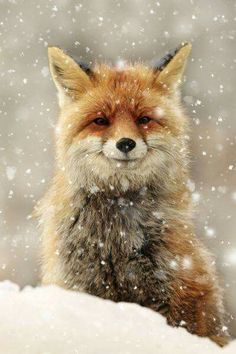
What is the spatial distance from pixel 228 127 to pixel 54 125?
100 cm

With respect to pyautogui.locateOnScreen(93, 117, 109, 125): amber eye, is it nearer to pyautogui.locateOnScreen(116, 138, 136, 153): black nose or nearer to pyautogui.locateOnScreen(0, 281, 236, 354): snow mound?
pyautogui.locateOnScreen(116, 138, 136, 153): black nose

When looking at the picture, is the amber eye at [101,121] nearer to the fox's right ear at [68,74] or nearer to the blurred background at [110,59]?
the fox's right ear at [68,74]

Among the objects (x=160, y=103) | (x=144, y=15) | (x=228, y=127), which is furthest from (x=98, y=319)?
(x=144, y=15)

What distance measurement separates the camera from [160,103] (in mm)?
2424

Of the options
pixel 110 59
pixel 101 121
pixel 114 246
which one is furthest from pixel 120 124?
pixel 110 59

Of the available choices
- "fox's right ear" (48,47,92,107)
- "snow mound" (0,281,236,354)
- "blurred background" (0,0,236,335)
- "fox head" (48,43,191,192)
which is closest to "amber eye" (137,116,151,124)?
"fox head" (48,43,191,192)

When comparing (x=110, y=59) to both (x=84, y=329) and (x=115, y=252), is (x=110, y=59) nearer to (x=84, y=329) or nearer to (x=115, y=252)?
(x=115, y=252)

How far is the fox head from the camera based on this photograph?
230 centimetres

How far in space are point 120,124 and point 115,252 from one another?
0.49 m

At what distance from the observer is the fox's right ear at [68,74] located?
2.41 metres

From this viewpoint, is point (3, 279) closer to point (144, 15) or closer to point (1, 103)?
point (1, 103)

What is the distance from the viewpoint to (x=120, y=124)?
2.29 metres

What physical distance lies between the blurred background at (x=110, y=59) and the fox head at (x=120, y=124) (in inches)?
13.7

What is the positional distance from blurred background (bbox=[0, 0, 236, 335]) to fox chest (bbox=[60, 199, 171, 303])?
0.41m
